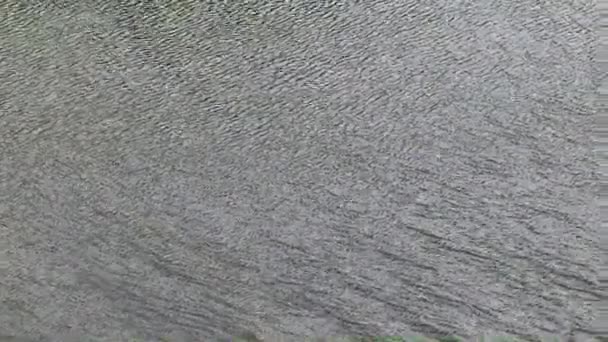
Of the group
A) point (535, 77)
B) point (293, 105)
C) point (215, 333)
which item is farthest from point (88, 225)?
point (535, 77)

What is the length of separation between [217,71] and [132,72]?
24 cm

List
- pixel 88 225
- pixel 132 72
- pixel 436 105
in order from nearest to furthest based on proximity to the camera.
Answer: pixel 88 225, pixel 436 105, pixel 132 72

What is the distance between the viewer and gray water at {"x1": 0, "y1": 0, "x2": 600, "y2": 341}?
1842 millimetres

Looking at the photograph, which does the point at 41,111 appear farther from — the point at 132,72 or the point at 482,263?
the point at 482,263

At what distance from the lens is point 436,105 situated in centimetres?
255

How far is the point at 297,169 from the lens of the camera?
2.29 m

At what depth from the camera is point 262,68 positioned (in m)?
2.77

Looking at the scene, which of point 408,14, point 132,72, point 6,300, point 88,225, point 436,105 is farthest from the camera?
point 408,14

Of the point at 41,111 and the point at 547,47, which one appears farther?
the point at 547,47

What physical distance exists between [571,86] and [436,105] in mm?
376

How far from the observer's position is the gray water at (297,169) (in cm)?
184

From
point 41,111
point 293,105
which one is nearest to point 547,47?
point 293,105

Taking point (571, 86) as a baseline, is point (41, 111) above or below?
above

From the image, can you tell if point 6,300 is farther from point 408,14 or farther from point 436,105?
point 408,14
